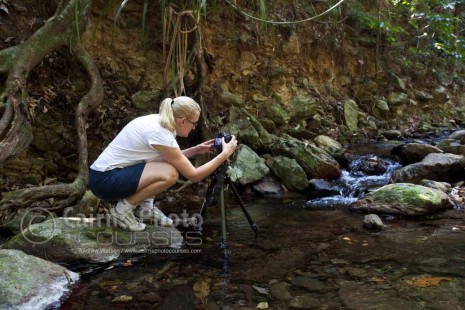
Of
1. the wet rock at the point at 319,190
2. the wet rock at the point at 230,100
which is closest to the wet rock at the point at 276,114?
the wet rock at the point at 230,100

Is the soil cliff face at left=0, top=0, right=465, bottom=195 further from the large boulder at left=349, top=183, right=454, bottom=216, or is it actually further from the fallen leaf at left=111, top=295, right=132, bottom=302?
the large boulder at left=349, top=183, right=454, bottom=216

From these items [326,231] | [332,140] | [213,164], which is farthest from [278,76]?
[213,164]

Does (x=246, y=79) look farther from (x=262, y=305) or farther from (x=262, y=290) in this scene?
(x=262, y=305)

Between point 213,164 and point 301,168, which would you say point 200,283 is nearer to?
point 213,164

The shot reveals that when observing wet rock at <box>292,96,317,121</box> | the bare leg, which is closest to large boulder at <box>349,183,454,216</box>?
the bare leg

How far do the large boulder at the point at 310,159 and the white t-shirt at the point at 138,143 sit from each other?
2.98 metres

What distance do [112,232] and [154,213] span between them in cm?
39

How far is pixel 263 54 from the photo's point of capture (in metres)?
7.47

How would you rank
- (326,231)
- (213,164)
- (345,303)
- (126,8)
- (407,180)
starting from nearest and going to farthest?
(345,303)
(213,164)
(326,231)
(407,180)
(126,8)

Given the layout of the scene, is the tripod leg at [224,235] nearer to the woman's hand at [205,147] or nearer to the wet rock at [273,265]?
the wet rock at [273,265]

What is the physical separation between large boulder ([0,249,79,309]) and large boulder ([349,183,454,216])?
2803mm

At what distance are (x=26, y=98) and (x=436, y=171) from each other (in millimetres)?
4788

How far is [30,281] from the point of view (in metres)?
2.11

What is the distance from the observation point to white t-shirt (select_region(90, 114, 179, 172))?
98.7 inches
